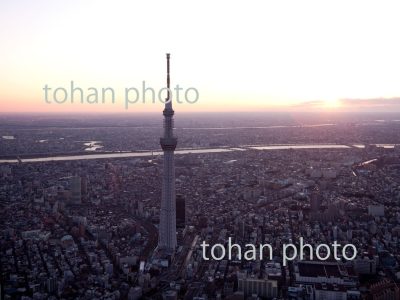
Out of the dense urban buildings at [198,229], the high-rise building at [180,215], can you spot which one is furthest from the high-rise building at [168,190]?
the high-rise building at [180,215]

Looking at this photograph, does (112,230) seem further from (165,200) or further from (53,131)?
(53,131)

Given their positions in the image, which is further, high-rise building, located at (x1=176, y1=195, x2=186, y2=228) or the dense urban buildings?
high-rise building, located at (x1=176, y1=195, x2=186, y2=228)

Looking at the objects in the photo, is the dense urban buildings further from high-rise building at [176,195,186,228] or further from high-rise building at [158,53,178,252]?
high-rise building at [158,53,178,252]

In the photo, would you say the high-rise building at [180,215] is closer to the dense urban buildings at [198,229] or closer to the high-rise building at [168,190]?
the dense urban buildings at [198,229]

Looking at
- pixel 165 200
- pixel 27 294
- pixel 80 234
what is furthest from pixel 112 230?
pixel 27 294

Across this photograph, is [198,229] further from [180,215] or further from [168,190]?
[168,190]

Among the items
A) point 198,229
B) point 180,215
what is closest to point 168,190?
point 198,229

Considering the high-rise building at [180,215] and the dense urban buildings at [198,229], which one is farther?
the high-rise building at [180,215]

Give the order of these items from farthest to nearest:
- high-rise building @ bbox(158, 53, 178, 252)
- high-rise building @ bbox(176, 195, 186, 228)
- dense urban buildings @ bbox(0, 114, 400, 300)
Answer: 1. high-rise building @ bbox(176, 195, 186, 228)
2. high-rise building @ bbox(158, 53, 178, 252)
3. dense urban buildings @ bbox(0, 114, 400, 300)

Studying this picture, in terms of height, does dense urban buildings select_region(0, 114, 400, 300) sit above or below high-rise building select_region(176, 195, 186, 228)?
below

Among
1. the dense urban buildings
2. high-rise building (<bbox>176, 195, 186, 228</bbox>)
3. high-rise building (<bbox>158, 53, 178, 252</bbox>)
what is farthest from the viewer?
high-rise building (<bbox>176, 195, 186, 228</bbox>)

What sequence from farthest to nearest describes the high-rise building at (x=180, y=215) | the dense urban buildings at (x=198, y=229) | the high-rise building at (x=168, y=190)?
the high-rise building at (x=180, y=215) → the high-rise building at (x=168, y=190) → the dense urban buildings at (x=198, y=229)

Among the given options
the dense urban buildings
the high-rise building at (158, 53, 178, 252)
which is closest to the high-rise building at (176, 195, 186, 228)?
the dense urban buildings
